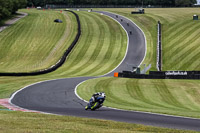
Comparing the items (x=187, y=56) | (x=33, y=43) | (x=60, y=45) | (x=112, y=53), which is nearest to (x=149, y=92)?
(x=187, y=56)

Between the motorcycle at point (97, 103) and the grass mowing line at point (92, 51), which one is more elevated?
the motorcycle at point (97, 103)

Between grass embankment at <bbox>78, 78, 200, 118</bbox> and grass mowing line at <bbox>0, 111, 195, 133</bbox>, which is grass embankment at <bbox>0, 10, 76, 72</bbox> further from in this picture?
grass mowing line at <bbox>0, 111, 195, 133</bbox>

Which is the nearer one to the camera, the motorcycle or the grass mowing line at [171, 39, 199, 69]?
the motorcycle

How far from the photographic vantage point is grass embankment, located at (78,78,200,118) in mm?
31625

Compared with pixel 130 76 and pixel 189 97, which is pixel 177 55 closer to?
pixel 130 76

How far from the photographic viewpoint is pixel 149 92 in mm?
37000

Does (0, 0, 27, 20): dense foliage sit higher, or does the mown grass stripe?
(0, 0, 27, 20): dense foliage

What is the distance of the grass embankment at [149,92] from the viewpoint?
31.6 metres

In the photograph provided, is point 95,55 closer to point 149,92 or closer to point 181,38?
point 181,38

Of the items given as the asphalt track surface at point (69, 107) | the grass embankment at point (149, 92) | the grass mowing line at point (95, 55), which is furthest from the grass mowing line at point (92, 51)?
the asphalt track surface at point (69, 107)

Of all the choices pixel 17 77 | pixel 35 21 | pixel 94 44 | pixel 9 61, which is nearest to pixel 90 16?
pixel 35 21

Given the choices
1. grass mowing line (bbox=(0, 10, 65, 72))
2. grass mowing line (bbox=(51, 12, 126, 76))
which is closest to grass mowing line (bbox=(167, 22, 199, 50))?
grass mowing line (bbox=(51, 12, 126, 76))

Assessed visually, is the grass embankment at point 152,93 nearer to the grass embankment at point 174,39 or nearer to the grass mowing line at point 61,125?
the grass embankment at point 174,39

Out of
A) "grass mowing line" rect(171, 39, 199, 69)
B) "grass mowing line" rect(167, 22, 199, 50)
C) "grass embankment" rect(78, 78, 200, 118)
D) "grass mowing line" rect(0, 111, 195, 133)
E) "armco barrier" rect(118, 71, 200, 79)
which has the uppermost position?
"grass mowing line" rect(0, 111, 195, 133)
